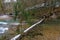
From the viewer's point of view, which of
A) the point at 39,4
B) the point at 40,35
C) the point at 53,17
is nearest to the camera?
the point at 40,35

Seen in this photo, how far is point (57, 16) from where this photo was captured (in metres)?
14.0

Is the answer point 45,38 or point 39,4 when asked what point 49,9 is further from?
point 45,38

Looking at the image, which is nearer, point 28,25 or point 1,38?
point 1,38

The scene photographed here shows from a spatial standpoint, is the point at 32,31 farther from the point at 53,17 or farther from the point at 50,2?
the point at 53,17

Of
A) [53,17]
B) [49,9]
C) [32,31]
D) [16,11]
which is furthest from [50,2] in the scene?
[16,11]

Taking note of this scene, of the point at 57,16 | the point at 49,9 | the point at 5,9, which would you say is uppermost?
the point at 5,9

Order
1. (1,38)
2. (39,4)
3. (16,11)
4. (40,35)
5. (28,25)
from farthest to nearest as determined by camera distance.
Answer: (39,4), (28,25), (40,35), (16,11), (1,38)

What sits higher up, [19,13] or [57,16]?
[19,13]

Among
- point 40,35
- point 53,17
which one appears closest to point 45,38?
point 40,35

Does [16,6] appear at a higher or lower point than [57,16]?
higher

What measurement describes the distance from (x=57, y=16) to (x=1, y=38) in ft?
28.9

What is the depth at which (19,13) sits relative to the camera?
21.2ft

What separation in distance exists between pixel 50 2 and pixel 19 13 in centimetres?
542

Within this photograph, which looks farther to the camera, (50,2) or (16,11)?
(50,2)
